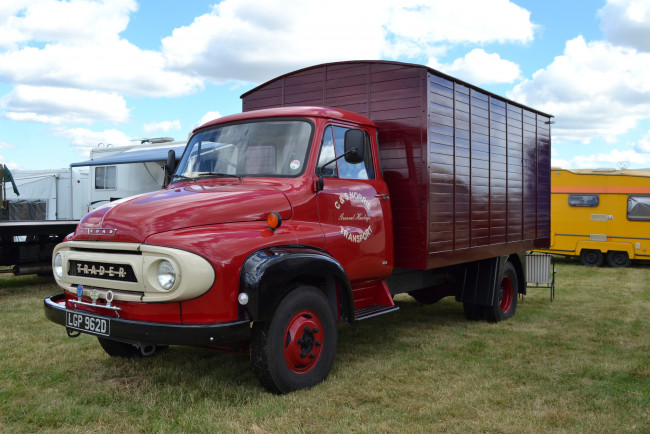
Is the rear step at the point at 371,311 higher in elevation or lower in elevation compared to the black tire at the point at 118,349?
higher

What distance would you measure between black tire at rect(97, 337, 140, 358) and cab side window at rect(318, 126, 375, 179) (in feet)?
8.13

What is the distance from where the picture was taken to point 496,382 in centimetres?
494

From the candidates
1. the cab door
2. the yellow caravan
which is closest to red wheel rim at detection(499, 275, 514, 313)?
the cab door

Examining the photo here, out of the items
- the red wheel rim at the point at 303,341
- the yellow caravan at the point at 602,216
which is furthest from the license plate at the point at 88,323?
the yellow caravan at the point at 602,216

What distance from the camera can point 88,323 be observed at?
4.26 metres

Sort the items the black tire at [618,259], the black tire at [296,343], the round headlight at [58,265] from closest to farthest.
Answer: the black tire at [296,343] → the round headlight at [58,265] → the black tire at [618,259]

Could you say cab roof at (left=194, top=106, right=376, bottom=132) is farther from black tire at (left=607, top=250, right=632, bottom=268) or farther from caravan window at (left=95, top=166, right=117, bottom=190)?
black tire at (left=607, top=250, right=632, bottom=268)

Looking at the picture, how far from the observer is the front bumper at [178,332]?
3.91 m

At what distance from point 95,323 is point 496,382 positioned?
325 centimetres

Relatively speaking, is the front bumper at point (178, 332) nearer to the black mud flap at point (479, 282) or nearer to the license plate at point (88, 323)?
the license plate at point (88, 323)

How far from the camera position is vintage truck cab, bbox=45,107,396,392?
3980 mm

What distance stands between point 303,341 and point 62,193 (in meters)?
17.5

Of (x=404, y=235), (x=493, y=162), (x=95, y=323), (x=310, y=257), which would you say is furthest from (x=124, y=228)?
(x=493, y=162)

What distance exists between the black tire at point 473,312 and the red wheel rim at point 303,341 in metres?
3.77
